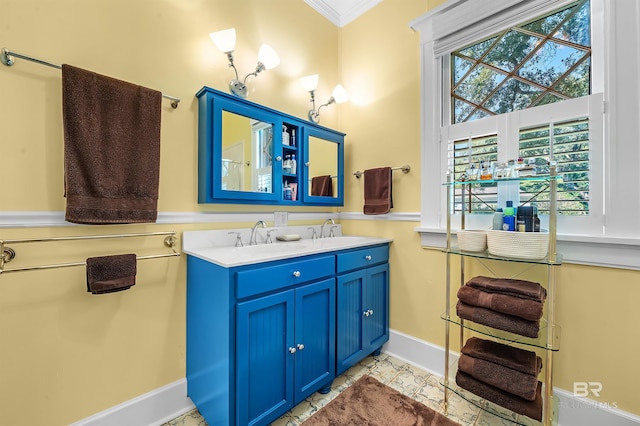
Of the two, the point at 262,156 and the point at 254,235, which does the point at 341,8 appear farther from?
the point at 254,235

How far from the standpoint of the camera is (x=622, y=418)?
121 centimetres

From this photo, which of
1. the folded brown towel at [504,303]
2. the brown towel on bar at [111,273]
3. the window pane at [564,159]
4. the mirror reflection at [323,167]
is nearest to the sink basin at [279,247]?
the mirror reflection at [323,167]

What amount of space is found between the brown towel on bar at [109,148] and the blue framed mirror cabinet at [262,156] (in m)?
0.26

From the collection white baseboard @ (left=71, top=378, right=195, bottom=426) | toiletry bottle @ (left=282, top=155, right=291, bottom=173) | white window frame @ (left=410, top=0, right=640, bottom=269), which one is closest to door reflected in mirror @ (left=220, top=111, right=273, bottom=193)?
toiletry bottle @ (left=282, top=155, right=291, bottom=173)

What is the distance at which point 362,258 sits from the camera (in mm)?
1801

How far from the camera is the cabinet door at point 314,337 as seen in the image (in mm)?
1397

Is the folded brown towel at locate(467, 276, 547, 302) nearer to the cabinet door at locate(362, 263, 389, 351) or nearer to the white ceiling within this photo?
the cabinet door at locate(362, 263, 389, 351)

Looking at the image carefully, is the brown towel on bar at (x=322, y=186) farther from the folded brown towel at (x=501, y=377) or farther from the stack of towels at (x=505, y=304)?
the folded brown towel at (x=501, y=377)

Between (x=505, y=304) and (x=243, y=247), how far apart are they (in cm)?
143

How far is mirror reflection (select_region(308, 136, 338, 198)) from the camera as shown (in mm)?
2084

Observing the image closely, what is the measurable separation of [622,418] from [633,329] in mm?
416

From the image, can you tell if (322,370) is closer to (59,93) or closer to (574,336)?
(574,336)

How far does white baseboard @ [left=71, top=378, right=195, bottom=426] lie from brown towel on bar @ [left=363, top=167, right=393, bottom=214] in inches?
65.1

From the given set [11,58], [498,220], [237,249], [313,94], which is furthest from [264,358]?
[313,94]
